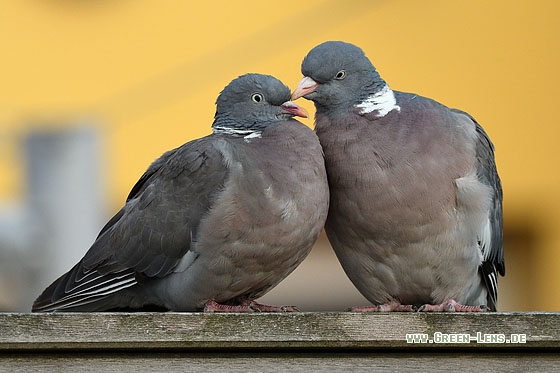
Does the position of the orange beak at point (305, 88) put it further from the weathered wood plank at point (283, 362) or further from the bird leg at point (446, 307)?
the weathered wood plank at point (283, 362)

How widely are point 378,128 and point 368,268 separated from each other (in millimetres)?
462

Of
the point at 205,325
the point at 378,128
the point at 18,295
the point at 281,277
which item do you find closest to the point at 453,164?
the point at 378,128

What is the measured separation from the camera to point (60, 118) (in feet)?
22.8

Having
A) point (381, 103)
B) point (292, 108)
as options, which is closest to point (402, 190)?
point (381, 103)

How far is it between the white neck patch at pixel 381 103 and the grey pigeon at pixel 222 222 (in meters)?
0.21

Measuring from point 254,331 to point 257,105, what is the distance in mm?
1240

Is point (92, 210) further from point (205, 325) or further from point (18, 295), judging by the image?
point (205, 325)

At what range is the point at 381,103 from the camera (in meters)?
3.77

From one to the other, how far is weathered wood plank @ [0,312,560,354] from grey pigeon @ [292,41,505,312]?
0.77 meters

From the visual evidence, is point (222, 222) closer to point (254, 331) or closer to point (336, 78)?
point (336, 78)

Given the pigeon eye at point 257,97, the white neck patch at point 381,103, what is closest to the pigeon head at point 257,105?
the pigeon eye at point 257,97

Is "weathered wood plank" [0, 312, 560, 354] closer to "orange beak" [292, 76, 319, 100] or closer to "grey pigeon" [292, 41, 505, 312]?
"grey pigeon" [292, 41, 505, 312]

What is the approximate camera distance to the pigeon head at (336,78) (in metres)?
3.79

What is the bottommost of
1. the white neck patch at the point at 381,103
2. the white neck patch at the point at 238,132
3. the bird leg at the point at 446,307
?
the bird leg at the point at 446,307
